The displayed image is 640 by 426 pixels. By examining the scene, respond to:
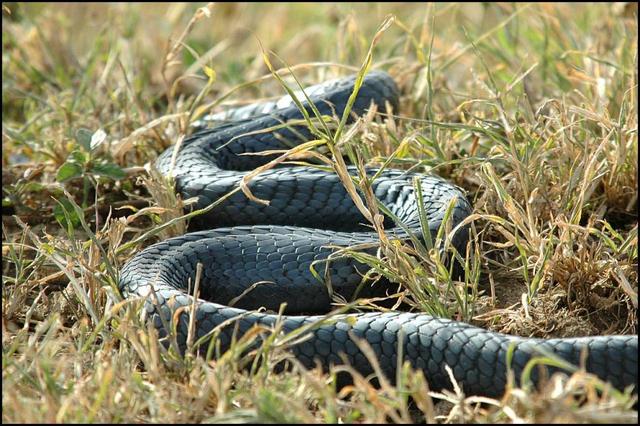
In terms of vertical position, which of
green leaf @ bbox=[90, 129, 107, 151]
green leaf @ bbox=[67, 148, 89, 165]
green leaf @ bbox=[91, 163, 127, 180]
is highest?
green leaf @ bbox=[90, 129, 107, 151]

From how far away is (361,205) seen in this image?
10.1ft

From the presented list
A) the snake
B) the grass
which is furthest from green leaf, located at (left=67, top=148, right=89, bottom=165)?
the snake

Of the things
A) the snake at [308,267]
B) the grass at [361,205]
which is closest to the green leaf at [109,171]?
the grass at [361,205]

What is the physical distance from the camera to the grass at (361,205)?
2584mm

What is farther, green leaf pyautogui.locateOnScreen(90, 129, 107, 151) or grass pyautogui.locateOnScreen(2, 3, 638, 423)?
green leaf pyautogui.locateOnScreen(90, 129, 107, 151)

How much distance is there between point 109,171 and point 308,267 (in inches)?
41.9

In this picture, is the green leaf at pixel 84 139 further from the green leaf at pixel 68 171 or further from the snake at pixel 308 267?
the snake at pixel 308 267

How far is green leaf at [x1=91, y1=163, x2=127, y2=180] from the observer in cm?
414

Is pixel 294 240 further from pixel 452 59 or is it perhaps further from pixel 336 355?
pixel 452 59

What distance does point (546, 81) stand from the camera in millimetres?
5152

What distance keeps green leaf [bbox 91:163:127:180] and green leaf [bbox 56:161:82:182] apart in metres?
0.06

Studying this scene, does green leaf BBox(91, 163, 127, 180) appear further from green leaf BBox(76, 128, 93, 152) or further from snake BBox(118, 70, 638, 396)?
snake BBox(118, 70, 638, 396)

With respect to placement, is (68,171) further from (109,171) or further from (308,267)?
(308,267)

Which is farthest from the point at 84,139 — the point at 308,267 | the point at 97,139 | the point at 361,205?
the point at 361,205
